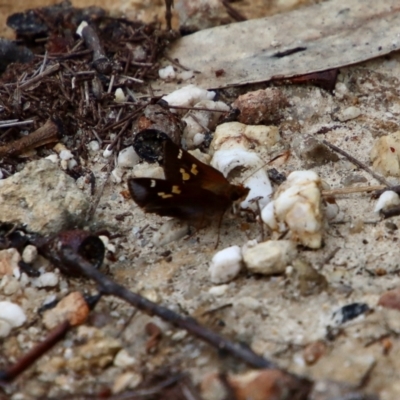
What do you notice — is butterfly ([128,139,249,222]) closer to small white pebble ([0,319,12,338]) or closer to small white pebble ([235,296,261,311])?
small white pebble ([235,296,261,311])

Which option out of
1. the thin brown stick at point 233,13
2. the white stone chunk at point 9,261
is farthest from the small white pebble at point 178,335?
the thin brown stick at point 233,13

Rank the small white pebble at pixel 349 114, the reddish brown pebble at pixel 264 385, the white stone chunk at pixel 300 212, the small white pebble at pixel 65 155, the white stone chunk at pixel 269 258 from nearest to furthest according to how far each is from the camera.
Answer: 1. the reddish brown pebble at pixel 264 385
2. the white stone chunk at pixel 269 258
3. the white stone chunk at pixel 300 212
4. the small white pebble at pixel 65 155
5. the small white pebble at pixel 349 114

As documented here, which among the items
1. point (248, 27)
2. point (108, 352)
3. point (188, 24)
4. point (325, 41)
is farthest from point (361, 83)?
point (108, 352)

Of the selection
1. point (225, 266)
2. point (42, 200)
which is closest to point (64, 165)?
point (42, 200)

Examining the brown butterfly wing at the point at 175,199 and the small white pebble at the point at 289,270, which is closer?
the small white pebble at the point at 289,270

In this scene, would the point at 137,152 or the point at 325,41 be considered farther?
the point at 325,41

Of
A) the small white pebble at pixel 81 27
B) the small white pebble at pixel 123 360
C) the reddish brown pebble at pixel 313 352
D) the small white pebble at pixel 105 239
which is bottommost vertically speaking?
the small white pebble at pixel 105 239

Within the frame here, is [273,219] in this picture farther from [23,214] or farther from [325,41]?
[325,41]

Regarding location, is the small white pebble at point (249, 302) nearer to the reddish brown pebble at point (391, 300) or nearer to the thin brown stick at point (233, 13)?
the reddish brown pebble at point (391, 300)
